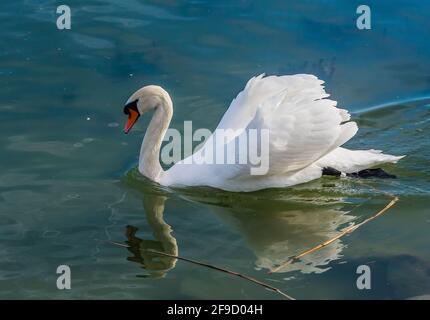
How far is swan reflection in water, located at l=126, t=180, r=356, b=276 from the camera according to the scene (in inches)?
293

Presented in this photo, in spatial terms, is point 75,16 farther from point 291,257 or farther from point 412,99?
point 291,257

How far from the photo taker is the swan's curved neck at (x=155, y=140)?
902cm

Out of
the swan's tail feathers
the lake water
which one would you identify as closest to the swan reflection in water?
the lake water

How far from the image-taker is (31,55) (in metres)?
11.1

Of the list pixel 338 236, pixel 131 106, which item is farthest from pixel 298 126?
pixel 131 106

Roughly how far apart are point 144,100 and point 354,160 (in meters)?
2.18

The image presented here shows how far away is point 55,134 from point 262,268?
11.0ft

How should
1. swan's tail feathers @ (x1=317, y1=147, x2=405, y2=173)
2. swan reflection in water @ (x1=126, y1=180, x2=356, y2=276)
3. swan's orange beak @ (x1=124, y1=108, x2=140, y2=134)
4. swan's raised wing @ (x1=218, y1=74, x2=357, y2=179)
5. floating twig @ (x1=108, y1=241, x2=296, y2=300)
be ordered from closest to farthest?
1. floating twig @ (x1=108, y1=241, x2=296, y2=300)
2. swan reflection in water @ (x1=126, y1=180, x2=356, y2=276)
3. swan's raised wing @ (x1=218, y1=74, x2=357, y2=179)
4. swan's tail feathers @ (x1=317, y1=147, x2=405, y2=173)
5. swan's orange beak @ (x1=124, y1=108, x2=140, y2=134)

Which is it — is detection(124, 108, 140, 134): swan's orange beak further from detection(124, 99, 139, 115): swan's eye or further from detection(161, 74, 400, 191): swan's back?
detection(161, 74, 400, 191): swan's back

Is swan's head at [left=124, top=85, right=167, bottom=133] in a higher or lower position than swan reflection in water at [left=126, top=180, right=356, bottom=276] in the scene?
higher

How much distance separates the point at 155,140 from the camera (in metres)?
9.12

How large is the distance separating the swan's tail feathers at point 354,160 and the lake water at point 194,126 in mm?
159

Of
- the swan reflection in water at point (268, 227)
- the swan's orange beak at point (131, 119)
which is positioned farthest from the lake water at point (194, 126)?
the swan's orange beak at point (131, 119)
